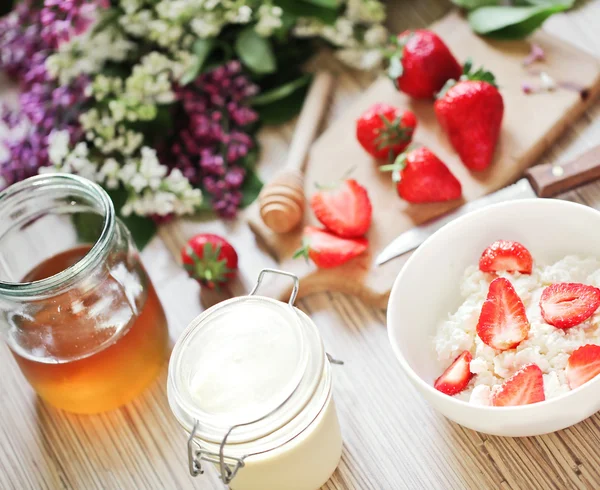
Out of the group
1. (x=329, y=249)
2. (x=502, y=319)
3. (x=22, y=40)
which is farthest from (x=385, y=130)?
(x=22, y=40)

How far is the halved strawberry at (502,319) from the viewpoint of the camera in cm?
97

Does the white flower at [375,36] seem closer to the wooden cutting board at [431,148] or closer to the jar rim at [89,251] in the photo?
the wooden cutting board at [431,148]

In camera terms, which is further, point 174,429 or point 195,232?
point 195,232

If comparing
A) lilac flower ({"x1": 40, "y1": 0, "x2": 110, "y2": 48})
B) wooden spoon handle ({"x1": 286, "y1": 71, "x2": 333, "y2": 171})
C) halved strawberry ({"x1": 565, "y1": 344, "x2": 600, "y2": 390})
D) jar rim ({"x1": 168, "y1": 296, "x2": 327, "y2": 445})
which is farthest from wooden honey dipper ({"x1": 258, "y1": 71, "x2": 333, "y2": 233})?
halved strawberry ({"x1": 565, "y1": 344, "x2": 600, "y2": 390})

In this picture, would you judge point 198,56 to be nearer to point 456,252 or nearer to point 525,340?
point 456,252

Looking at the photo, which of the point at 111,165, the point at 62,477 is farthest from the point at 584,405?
the point at 111,165

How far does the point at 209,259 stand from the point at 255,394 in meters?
0.39

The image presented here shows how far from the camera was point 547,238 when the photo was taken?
3.61ft

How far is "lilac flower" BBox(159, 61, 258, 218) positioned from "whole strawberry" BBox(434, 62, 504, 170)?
0.39 m

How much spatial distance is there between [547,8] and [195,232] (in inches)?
30.7

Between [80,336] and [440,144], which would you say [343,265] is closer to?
[440,144]

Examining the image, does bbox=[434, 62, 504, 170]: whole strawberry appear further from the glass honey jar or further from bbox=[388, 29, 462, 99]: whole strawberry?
the glass honey jar

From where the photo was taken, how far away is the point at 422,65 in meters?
1.36

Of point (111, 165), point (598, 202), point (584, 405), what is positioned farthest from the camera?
point (111, 165)
